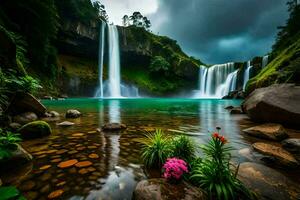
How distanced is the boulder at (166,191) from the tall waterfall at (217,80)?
49.8 meters

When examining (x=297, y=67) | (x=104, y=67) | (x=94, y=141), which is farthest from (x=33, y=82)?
(x=104, y=67)

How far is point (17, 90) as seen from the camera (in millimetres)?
8883

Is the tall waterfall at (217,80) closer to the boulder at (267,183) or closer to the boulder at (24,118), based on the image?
the boulder at (24,118)

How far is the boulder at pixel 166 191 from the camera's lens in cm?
246

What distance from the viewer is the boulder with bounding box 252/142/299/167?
163 inches

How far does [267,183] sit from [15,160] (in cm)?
498

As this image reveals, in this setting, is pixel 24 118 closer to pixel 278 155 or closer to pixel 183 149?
pixel 183 149

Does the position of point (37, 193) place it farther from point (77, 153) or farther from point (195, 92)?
point (195, 92)

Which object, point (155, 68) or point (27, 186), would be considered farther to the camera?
point (155, 68)

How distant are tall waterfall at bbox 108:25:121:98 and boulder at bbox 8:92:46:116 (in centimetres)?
4004

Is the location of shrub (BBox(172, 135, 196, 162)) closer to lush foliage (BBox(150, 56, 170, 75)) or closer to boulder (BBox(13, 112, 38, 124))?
boulder (BBox(13, 112, 38, 124))

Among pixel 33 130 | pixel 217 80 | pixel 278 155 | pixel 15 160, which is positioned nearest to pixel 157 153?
pixel 15 160

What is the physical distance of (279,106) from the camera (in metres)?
7.82

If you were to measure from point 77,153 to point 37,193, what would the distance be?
1869mm
